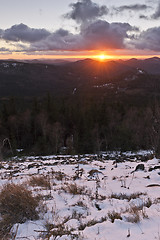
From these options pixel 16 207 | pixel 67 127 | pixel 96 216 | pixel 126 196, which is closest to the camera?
pixel 96 216

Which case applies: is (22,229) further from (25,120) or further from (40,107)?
(40,107)

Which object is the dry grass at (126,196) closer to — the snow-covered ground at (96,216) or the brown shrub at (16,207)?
the snow-covered ground at (96,216)

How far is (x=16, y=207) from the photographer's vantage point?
3617 millimetres

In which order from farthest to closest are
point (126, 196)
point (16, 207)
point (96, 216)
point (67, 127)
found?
point (67, 127)
point (126, 196)
point (16, 207)
point (96, 216)

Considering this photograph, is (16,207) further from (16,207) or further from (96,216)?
(96,216)

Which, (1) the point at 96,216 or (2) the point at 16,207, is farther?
(2) the point at 16,207

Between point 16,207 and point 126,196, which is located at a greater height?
point 16,207

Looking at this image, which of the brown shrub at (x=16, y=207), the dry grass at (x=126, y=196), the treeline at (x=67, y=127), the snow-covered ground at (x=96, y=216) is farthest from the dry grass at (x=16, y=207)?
the treeline at (x=67, y=127)

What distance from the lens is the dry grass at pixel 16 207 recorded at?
3332 millimetres

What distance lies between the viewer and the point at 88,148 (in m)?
35.3

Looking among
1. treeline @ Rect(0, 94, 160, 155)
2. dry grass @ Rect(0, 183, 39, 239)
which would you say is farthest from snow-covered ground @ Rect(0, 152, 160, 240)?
treeline @ Rect(0, 94, 160, 155)

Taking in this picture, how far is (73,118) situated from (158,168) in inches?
1494

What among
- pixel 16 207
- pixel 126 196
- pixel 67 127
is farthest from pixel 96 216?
pixel 67 127

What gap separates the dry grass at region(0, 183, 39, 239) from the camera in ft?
10.9
